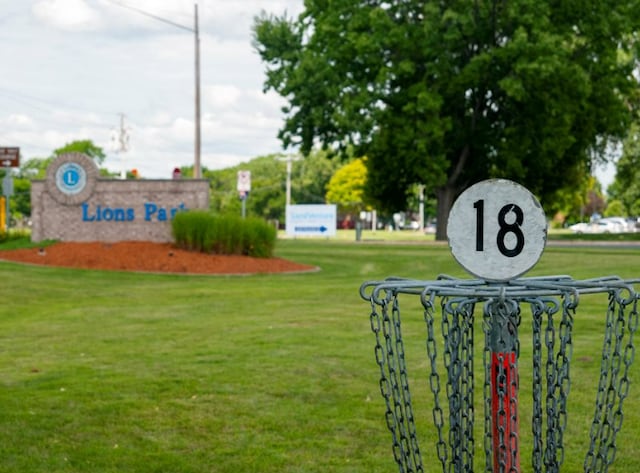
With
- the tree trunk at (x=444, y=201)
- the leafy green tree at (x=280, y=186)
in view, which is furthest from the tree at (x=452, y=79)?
the leafy green tree at (x=280, y=186)

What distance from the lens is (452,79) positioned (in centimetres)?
3884

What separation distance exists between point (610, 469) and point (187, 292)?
42.0 feet

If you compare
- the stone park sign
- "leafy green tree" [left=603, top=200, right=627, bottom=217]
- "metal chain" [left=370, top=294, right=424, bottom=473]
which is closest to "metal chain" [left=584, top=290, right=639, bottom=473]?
"metal chain" [left=370, top=294, right=424, bottom=473]

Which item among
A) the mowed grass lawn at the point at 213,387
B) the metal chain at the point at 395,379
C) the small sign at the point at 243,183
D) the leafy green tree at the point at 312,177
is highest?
the leafy green tree at the point at 312,177

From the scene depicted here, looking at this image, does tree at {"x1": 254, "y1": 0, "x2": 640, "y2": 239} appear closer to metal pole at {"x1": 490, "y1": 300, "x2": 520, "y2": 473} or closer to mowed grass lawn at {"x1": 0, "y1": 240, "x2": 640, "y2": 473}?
mowed grass lawn at {"x1": 0, "y1": 240, "x2": 640, "y2": 473}

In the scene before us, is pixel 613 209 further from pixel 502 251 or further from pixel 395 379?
pixel 395 379

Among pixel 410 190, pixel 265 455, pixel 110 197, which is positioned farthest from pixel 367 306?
pixel 410 190

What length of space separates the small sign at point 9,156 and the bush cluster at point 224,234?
16.7 m

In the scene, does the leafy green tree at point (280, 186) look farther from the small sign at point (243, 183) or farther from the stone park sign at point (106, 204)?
the stone park sign at point (106, 204)

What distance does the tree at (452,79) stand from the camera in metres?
37.8

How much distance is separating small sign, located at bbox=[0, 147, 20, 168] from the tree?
1130 cm

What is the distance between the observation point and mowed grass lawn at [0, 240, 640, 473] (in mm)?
6379

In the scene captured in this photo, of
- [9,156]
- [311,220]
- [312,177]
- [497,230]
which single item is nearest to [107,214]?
[9,156]

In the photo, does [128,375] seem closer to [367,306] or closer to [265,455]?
[265,455]
